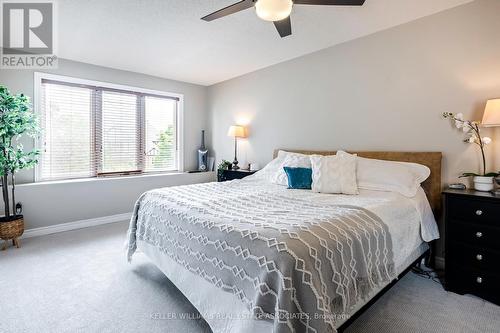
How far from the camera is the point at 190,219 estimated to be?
5.89 feet

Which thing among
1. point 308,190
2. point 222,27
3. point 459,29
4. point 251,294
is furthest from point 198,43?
point 251,294

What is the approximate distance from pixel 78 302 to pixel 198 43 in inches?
116

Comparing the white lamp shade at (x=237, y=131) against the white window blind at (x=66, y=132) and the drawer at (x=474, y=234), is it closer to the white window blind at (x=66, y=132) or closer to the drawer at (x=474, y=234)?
the white window blind at (x=66, y=132)

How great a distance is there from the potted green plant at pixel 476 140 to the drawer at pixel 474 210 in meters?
0.30

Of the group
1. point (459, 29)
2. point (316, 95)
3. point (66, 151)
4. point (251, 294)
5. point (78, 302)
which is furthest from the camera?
point (66, 151)

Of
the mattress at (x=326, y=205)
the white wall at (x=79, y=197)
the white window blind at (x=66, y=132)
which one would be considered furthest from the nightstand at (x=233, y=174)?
the white window blind at (x=66, y=132)

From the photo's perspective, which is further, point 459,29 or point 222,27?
point 222,27

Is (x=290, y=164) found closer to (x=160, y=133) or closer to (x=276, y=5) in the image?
(x=276, y=5)

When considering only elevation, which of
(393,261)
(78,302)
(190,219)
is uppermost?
(190,219)

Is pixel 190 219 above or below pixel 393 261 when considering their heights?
above

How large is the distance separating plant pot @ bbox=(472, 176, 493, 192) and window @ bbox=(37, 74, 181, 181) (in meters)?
4.51

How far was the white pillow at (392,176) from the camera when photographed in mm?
2434

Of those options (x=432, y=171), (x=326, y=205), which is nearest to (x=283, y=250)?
(x=326, y=205)

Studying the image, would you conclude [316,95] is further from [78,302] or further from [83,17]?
[78,302]
